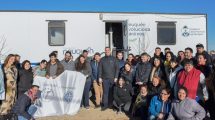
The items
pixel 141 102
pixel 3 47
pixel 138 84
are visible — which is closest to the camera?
pixel 141 102

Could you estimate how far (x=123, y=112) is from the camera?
11.0 m

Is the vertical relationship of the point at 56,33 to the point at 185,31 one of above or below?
below

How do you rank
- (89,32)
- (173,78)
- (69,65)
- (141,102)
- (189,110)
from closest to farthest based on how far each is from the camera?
(189,110), (173,78), (141,102), (69,65), (89,32)

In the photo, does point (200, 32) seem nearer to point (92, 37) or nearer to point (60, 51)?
point (92, 37)

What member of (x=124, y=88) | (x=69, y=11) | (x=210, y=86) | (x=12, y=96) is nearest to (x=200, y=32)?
(x=69, y=11)

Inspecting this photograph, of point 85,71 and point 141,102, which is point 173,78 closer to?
point 141,102

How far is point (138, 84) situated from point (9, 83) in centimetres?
313

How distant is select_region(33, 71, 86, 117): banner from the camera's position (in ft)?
37.1

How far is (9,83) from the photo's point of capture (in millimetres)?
9984

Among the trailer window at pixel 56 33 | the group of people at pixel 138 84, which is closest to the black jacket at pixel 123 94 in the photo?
the group of people at pixel 138 84

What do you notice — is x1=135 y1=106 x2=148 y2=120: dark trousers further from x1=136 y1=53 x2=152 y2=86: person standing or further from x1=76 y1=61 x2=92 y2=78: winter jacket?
x1=76 y1=61 x2=92 y2=78: winter jacket

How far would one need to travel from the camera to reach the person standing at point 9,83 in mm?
9844

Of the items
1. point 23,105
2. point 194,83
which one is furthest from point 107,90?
point 194,83

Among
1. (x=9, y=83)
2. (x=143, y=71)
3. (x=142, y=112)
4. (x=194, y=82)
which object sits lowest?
(x=142, y=112)
